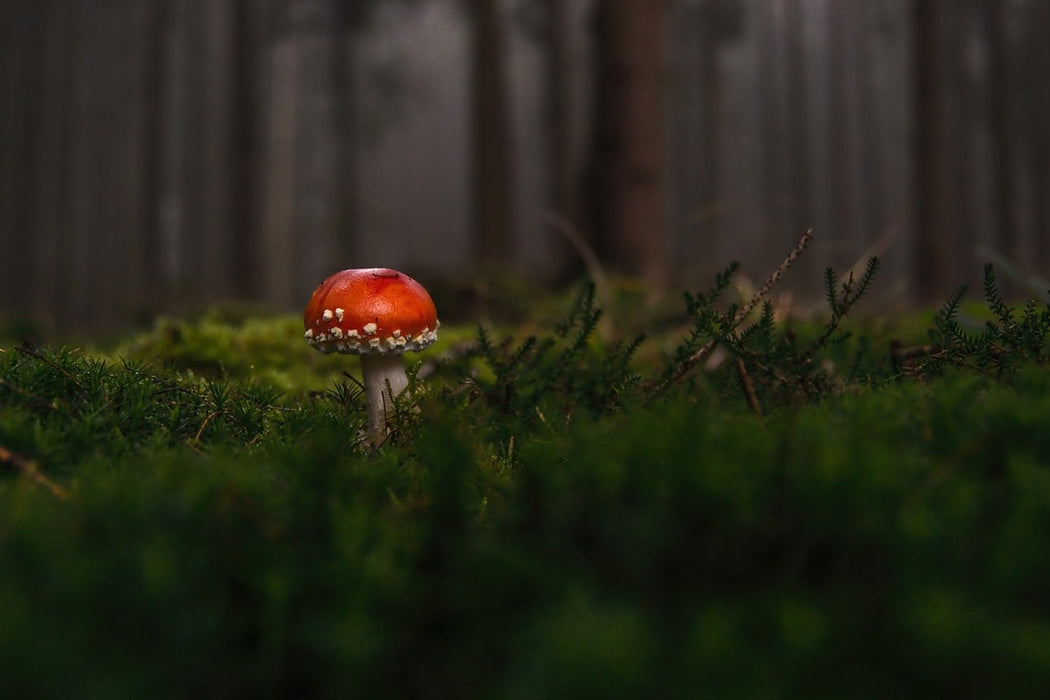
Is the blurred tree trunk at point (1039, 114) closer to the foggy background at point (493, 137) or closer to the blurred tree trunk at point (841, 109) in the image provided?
the foggy background at point (493, 137)

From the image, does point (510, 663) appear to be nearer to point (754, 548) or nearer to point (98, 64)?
point (754, 548)

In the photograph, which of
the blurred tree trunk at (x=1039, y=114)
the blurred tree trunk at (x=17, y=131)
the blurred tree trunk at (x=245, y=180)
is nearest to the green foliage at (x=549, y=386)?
the blurred tree trunk at (x=245, y=180)

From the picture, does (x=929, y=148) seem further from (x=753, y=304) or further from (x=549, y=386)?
(x=549, y=386)

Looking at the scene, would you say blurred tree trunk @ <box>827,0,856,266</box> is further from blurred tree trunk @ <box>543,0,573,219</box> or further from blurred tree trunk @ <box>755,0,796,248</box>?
blurred tree trunk @ <box>543,0,573,219</box>

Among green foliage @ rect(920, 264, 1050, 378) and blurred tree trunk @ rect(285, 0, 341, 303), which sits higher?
blurred tree trunk @ rect(285, 0, 341, 303)

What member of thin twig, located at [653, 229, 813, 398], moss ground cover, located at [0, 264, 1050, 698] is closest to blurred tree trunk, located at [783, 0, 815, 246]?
thin twig, located at [653, 229, 813, 398]

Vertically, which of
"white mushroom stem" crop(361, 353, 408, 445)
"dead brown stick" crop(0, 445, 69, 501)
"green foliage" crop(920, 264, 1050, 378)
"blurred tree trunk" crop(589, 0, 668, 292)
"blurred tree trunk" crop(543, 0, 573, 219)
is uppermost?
"blurred tree trunk" crop(543, 0, 573, 219)
